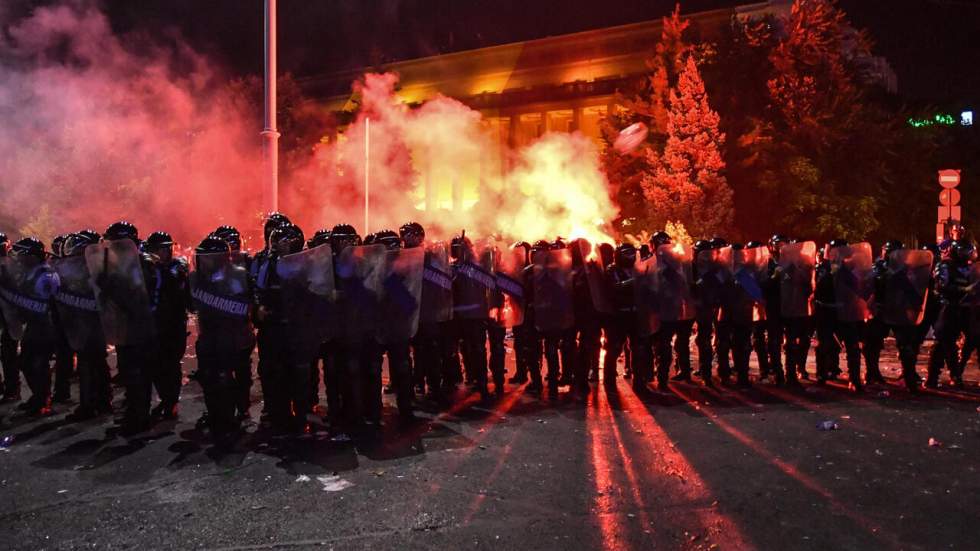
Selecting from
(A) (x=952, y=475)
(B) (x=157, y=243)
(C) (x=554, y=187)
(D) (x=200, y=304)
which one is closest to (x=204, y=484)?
(D) (x=200, y=304)

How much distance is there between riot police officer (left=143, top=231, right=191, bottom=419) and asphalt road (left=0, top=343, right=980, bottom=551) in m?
0.35

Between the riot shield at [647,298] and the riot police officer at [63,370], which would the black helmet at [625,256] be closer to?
the riot shield at [647,298]

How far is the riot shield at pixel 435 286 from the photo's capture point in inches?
298

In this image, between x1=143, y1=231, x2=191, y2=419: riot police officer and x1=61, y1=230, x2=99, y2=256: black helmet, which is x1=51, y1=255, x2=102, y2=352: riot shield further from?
x1=143, y1=231, x2=191, y2=419: riot police officer

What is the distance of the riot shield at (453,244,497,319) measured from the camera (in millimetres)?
7887

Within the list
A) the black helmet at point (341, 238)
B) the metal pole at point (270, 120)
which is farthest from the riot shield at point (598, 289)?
the metal pole at point (270, 120)

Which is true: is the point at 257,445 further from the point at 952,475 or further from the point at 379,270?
the point at 952,475

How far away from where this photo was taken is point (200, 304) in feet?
20.0

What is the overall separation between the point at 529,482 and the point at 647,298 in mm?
3627

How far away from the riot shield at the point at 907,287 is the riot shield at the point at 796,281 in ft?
2.80

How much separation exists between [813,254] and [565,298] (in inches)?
126

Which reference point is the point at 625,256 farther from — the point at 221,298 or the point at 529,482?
the point at 221,298

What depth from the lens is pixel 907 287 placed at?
8148 mm

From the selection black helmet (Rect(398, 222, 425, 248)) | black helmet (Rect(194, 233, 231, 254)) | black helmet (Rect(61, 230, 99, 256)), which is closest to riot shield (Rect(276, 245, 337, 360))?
black helmet (Rect(194, 233, 231, 254))
